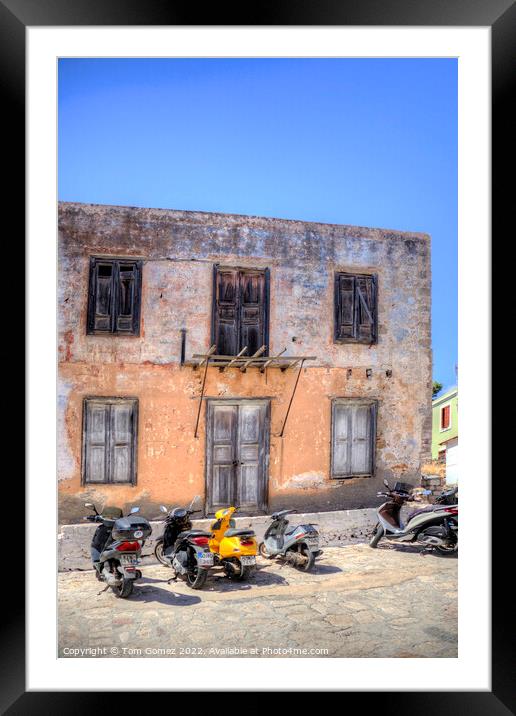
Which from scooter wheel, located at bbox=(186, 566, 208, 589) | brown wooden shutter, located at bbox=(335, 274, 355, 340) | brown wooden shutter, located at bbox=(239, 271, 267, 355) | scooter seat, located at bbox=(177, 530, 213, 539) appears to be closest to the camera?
scooter wheel, located at bbox=(186, 566, 208, 589)

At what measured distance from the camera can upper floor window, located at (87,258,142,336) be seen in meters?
5.04

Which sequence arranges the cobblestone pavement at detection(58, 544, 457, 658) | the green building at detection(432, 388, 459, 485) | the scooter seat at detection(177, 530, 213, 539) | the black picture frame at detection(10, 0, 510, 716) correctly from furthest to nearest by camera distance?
the green building at detection(432, 388, 459, 485)
the scooter seat at detection(177, 530, 213, 539)
the cobblestone pavement at detection(58, 544, 457, 658)
the black picture frame at detection(10, 0, 510, 716)

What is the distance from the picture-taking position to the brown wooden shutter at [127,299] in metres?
5.12

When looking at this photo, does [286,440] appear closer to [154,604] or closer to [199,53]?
[154,604]

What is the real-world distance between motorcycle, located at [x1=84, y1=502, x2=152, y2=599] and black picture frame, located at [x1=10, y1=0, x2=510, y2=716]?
2.67 feet

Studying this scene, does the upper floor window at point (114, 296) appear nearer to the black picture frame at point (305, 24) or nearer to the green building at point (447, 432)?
the black picture frame at point (305, 24)

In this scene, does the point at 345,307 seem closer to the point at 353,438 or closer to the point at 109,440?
the point at 353,438

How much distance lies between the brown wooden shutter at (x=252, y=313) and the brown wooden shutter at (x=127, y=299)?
107 cm

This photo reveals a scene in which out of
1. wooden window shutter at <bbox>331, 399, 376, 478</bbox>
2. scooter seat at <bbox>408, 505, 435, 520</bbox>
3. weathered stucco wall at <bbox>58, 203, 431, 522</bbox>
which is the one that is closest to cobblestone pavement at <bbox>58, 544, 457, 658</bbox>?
scooter seat at <bbox>408, 505, 435, 520</bbox>

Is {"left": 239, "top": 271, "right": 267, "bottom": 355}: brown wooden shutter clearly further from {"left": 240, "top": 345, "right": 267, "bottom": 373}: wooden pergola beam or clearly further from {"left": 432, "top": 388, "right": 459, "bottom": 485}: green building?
{"left": 432, "top": 388, "right": 459, "bottom": 485}: green building

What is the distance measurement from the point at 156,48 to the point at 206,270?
6.72 feet

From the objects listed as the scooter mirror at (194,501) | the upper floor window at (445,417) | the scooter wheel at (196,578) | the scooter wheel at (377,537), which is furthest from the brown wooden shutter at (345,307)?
the scooter wheel at (196,578)

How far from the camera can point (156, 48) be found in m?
3.86

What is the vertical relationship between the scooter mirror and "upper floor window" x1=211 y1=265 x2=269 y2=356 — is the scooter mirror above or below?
below
